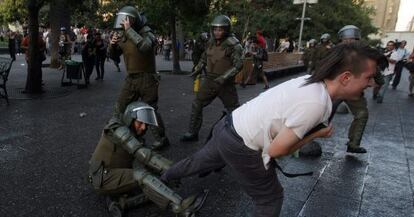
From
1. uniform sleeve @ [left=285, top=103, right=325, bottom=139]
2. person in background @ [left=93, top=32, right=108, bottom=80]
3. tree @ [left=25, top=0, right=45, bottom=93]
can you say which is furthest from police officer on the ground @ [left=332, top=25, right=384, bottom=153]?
person in background @ [left=93, top=32, right=108, bottom=80]

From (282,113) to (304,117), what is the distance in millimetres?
144

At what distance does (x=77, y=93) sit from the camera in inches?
341

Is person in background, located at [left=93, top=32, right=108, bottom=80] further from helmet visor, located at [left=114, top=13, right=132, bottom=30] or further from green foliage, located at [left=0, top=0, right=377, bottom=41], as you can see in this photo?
helmet visor, located at [left=114, top=13, right=132, bottom=30]

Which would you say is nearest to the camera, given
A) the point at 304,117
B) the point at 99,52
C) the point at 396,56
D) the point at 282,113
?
the point at 304,117

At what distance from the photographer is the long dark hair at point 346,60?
73.4 inches

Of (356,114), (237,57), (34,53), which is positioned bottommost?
(356,114)

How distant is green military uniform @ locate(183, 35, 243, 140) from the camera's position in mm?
4852

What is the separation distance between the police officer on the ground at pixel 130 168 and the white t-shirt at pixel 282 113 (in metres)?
0.83

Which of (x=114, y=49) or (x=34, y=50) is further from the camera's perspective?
(x=34, y=50)

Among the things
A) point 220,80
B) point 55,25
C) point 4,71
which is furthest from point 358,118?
point 55,25

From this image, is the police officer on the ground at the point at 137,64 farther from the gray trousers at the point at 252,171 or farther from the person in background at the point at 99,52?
the person in background at the point at 99,52

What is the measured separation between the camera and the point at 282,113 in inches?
76.7

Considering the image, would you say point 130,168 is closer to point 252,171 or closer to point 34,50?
point 252,171

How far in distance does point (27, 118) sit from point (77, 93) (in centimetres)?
263
